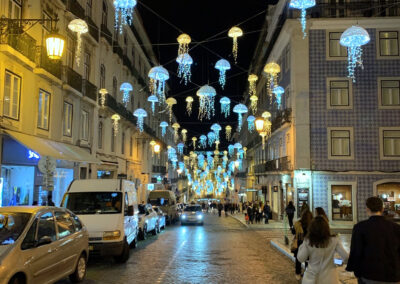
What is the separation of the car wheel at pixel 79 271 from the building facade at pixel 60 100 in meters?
4.68

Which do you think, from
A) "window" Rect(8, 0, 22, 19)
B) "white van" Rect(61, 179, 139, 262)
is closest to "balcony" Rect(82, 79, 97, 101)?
"window" Rect(8, 0, 22, 19)

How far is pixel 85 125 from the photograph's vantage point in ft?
88.0

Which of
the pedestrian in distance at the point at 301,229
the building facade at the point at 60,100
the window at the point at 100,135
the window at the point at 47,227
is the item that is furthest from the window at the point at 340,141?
the window at the point at 47,227

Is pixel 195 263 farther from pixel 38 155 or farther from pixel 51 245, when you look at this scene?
pixel 38 155

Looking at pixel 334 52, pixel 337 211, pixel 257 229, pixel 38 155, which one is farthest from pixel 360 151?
pixel 38 155

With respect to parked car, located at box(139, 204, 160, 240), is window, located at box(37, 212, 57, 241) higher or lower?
higher

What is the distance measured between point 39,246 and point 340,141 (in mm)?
24531

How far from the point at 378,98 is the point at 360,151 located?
3798 millimetres

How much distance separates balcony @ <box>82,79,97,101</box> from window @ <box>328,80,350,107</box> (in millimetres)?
15786

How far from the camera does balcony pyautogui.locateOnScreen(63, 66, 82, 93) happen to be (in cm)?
2247

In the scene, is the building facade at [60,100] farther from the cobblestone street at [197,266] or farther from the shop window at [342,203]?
the shop window at [342,203]

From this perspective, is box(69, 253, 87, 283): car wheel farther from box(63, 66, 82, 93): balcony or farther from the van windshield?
box(63, 66, 82, 93): balcony

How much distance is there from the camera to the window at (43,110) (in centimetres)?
2030

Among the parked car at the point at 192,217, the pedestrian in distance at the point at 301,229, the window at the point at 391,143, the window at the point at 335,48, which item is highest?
the window at the point at 335,48
